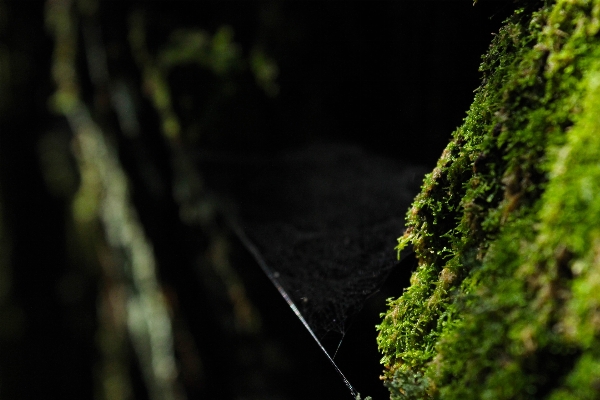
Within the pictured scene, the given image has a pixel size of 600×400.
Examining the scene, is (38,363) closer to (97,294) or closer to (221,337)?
(97,294)

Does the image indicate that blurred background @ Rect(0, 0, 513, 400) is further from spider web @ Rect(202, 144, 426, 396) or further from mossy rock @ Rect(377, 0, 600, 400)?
mossy rock @ Rect(377, 0, 600, 400)

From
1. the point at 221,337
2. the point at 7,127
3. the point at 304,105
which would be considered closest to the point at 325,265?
the point at 221,337

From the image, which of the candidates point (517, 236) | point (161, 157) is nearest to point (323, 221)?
point (161, 157)

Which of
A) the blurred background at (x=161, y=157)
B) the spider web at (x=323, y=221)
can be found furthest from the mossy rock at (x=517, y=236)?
the blurred background at (x=161, y=157)

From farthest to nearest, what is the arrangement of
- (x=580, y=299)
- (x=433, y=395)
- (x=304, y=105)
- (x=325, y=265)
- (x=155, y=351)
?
(x=304, y=105) → (x=155, y=351) → (x=325, y=265) → (x=433, y=395) → (x=580, y=299)

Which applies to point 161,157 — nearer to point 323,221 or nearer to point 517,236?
point 323,221

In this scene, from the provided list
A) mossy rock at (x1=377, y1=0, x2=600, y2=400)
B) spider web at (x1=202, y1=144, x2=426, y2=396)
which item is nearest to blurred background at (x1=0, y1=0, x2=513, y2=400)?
spider web at (x1=202, y1=144, x2=426, y2=396)
